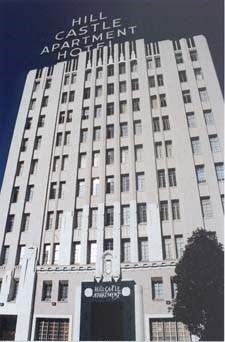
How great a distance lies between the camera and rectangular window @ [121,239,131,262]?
16.4 metres

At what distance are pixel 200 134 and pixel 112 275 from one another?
9460 mm

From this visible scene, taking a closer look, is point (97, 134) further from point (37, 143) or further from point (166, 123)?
point (166, 123)

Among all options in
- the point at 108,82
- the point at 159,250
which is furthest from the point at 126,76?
the point at 159,250

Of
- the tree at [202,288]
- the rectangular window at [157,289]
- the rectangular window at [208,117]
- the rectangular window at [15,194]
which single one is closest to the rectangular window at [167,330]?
the tree at [202,288]

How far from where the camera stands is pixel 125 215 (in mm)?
17766

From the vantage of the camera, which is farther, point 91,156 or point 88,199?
point 91,156

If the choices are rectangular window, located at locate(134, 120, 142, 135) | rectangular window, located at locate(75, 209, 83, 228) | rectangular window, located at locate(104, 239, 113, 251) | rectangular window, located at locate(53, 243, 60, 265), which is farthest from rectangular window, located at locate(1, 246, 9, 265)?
rectangular window, located at locate(134, 120, 142, 135)

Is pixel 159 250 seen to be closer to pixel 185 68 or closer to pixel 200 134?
pixel 200 134

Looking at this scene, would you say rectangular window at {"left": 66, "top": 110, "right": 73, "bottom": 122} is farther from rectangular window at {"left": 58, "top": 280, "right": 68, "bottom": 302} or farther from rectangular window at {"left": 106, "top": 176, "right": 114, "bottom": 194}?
rectangular window at {"left": 58, "top": 280, "right": 68, "bottom": 302}

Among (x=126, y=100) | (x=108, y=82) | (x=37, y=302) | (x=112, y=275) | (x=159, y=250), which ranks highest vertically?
(x=108, y=82)

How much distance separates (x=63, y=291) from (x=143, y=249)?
4.59m

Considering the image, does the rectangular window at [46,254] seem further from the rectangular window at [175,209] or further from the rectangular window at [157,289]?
the rectangular window at [175,209]

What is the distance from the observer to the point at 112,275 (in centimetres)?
1539

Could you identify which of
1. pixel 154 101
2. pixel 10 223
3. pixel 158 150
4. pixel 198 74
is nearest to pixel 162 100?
pixel 154 101
